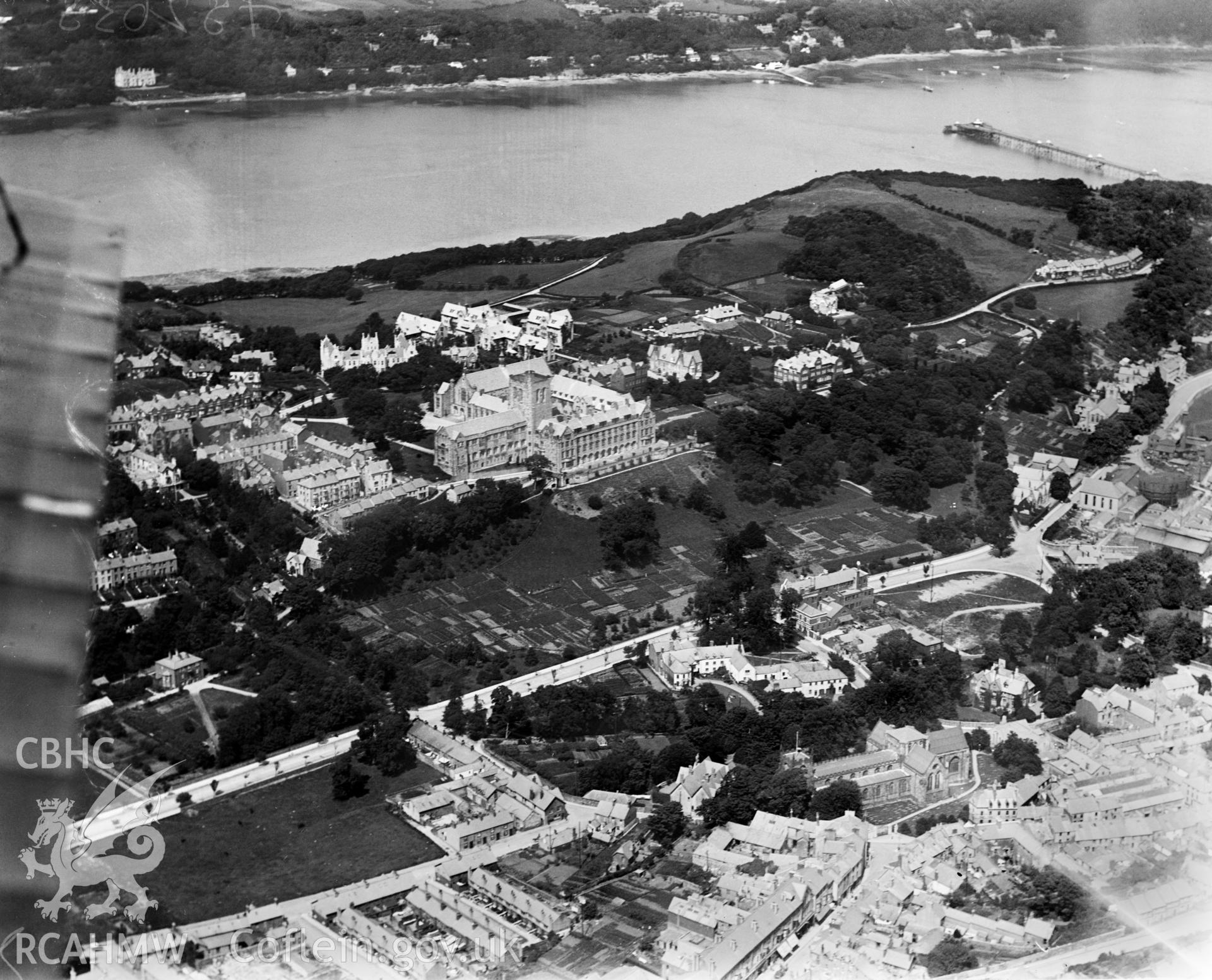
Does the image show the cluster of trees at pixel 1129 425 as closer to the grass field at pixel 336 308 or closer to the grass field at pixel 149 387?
the grass field at pixel 336 308

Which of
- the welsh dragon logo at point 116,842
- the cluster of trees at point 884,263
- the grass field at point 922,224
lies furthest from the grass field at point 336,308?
the welsh dragon logo at point 116,842

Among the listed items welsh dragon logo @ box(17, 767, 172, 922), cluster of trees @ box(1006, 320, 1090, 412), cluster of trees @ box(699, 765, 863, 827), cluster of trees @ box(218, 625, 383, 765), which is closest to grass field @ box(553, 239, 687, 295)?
cluster of trees @ box(1006, 320, 1090, 412)

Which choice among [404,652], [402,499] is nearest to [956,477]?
[402,499]

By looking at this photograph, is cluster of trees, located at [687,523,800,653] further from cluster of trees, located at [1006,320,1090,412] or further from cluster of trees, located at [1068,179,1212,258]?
cluster of trees, located at [1068,179,1212,258]

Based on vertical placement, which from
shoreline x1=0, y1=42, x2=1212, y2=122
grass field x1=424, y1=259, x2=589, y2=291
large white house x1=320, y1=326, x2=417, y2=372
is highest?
shoreline x1=0, y1=42, x2=1212, y2=122

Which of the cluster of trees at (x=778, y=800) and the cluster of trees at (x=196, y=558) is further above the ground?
the cluster of trees at (x=196, y=558)

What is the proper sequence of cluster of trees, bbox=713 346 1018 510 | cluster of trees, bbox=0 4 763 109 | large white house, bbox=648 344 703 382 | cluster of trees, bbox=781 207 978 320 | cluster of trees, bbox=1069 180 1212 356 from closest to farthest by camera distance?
cluster of trees, bbox=713 346 1018 510
large white house, bbox=648 344 703 382
cluster of trees, bbox=1069 180 1212 356
cluster of trees, bbox=0 4 763 109
cluster of trees, bbox=781 207 978 320

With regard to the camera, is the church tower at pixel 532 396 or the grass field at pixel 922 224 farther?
the grass field at pixel 922 224
